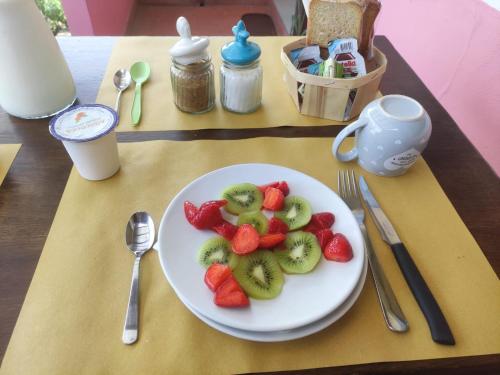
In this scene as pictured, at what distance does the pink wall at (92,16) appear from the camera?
211cm

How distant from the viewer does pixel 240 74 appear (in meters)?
0.83

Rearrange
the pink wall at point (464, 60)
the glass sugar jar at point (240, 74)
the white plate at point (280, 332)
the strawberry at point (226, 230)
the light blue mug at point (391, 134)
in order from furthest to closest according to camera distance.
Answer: the pink wall at point (464, 60), the glass sugar jar at point (240, 74), the light blue mug at point (391, 134), the strawberry at point (226, 230), the white plate at point (280, 332)

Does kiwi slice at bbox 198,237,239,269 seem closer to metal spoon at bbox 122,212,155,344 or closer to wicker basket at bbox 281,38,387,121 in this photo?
metal spoon at bbox 122,212,155,344

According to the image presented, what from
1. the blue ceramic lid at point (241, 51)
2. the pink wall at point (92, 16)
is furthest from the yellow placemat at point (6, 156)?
the pink wall at point (92, 16)

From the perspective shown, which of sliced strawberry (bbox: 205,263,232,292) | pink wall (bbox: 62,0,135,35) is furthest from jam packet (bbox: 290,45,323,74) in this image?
pink wall (bbox: 62,0,135,35)

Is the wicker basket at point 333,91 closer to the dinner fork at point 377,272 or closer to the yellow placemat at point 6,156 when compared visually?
the dinner fork at point 377,272

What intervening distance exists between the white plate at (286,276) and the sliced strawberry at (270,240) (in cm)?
5

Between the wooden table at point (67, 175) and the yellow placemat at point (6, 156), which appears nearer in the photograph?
the wooden table at point (67, 175)

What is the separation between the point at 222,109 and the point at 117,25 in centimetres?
224

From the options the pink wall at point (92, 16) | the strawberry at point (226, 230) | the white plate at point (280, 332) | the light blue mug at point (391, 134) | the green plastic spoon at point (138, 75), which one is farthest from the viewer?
the pink wall at point (92, 16)

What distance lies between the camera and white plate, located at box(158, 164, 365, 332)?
476mm

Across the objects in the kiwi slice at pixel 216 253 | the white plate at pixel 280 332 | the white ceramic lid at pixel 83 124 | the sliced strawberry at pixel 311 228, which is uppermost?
the white ceramic lid at pixel 83 124

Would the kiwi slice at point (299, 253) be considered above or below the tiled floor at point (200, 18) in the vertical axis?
above

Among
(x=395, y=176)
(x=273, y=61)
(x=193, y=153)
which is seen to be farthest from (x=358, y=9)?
(x=193, y=153)
